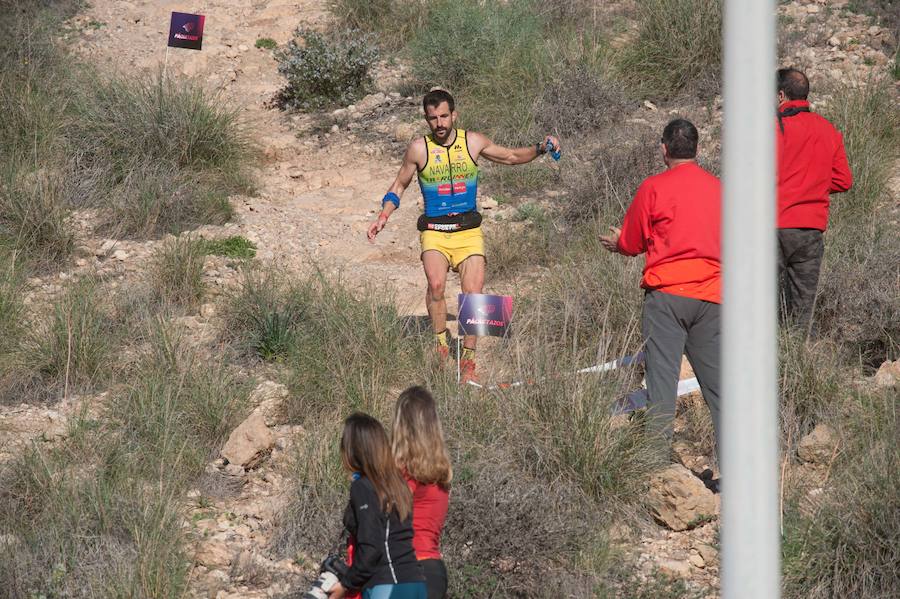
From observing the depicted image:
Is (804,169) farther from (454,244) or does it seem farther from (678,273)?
(454,244)

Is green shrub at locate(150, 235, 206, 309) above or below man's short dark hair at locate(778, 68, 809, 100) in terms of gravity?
below

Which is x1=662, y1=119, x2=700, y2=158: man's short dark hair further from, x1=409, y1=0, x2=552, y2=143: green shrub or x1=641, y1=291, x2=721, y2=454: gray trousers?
x1=409, y1=0, x2=552, y2=143: green shrub

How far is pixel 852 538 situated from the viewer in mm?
4422

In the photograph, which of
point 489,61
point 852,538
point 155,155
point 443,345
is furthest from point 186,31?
point 852,538

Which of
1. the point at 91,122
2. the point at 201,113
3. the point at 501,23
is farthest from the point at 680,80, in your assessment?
the point at 91,122

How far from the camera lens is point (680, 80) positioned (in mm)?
10859

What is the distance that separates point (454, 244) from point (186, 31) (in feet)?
13.3

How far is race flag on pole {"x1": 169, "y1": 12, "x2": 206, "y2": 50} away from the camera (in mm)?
9453

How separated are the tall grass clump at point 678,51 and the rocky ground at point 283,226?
0.46 meters

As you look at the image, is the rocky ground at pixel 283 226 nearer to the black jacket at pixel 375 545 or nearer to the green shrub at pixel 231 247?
the green shrub at pixel 231 247

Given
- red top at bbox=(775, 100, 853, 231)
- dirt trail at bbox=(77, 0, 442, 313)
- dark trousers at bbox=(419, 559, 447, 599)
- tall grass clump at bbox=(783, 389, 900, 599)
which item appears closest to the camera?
dark trousers at bbox=(419, 559, 447, 599)

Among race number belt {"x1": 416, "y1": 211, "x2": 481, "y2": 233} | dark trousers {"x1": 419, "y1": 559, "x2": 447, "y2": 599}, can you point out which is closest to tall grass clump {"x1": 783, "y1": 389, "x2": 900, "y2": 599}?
dark trousers {"x1": 419, "y1": 559, "x2": 447, "y2": 599}

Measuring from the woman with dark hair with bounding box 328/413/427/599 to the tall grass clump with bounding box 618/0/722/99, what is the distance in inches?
307

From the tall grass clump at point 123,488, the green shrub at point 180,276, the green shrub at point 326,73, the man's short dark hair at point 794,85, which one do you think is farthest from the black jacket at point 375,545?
the green shrub at point 326,73
